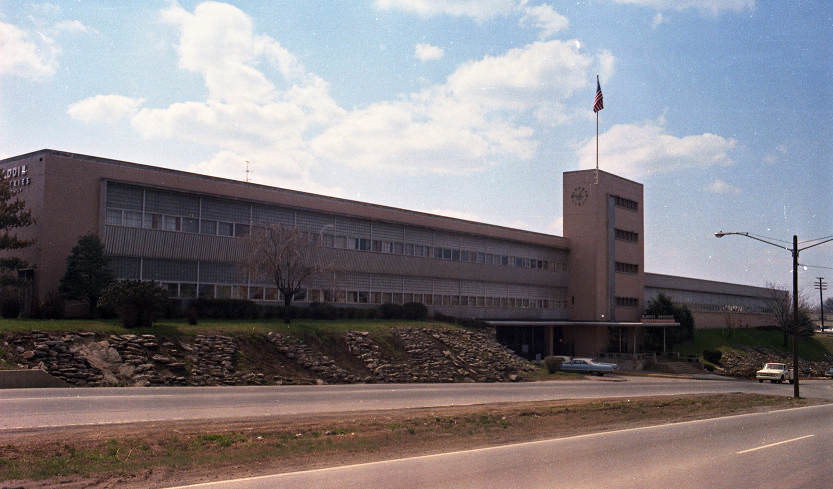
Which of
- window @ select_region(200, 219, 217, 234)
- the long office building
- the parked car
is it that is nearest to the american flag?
the long office building

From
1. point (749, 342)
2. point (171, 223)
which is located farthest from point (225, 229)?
point (749, 342)

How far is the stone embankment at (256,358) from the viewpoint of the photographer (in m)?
26.7

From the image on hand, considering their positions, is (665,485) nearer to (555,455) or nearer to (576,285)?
(555,455)

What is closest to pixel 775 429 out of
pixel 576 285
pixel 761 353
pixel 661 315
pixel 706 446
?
pixel 706 446

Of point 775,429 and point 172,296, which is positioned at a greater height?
point 172,296

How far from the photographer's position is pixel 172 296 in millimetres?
39031

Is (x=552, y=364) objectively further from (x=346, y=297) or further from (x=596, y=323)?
(x=596, y=323)

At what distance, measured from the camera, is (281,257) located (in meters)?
41.4

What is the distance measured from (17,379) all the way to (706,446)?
71.9 feet

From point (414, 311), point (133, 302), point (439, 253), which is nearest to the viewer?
point (133, 302)

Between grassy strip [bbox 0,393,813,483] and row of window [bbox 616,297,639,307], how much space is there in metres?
50.0

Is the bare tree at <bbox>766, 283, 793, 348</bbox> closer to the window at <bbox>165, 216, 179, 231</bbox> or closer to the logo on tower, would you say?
the logo on tower

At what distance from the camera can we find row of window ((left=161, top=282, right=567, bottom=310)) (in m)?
40.2

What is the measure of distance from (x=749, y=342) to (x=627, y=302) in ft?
79.4
